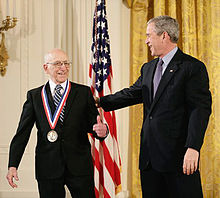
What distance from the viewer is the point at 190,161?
245 cm

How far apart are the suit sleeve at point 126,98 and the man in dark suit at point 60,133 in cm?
22

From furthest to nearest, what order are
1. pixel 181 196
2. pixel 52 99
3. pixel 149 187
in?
pixel 52 99 → pixel 149 187 → pixel 181 196

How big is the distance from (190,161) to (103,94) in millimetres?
2094

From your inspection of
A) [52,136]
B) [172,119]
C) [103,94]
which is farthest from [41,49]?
[172,119]

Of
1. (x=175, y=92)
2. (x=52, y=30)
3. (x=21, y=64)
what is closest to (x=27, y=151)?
(x=21, y=64)

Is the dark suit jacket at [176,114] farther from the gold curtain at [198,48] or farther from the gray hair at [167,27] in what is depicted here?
the gold curtain at [198,48]

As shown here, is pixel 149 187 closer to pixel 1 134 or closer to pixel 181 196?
pixel 181 196

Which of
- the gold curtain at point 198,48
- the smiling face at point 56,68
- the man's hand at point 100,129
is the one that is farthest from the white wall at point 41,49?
the man's hand at point 100,129

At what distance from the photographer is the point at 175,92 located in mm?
2623

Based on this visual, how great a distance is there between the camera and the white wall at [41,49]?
482 centimetres

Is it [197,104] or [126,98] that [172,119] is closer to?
[197,104]

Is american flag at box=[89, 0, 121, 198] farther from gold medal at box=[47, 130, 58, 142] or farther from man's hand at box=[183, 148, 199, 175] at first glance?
man's hand at box=[183, 148, 199, 175]

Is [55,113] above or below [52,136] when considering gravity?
above

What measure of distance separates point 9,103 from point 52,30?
1.14 meters
